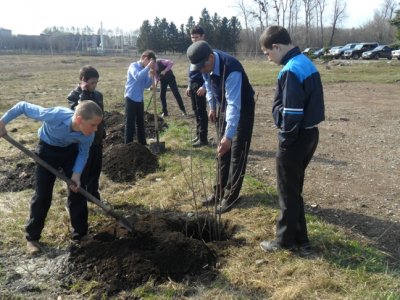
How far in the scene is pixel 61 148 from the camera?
3744 millimetres

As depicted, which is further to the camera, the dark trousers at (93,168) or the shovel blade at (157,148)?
the shovel blade at (157,148)

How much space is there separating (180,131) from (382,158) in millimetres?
3835

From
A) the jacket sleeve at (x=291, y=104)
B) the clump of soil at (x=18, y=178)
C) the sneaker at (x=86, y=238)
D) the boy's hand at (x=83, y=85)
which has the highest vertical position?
the boy's hand at (x=83, y=85)

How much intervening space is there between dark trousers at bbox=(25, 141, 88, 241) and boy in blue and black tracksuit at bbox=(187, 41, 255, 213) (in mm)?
1218

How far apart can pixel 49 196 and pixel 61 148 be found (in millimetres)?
486

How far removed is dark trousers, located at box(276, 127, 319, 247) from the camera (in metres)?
3.32

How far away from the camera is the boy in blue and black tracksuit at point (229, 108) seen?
3960 mm

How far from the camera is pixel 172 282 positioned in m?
3.25

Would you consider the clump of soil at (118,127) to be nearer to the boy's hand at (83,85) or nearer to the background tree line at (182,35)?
the boy's hand at (83,85)

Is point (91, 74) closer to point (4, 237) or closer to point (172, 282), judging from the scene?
point (4, 237)

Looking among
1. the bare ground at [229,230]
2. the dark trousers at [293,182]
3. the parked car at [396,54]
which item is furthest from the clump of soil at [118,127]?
the parked car at [396,54]

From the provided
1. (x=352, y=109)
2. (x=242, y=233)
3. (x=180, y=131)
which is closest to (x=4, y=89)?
(x=180, y=131)

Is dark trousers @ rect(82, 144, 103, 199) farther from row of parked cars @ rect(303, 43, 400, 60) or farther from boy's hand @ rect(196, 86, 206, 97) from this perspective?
row of parked cars @ rect(303, 43, 400, 60)

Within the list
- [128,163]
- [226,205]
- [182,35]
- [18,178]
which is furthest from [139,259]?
[182,35]
